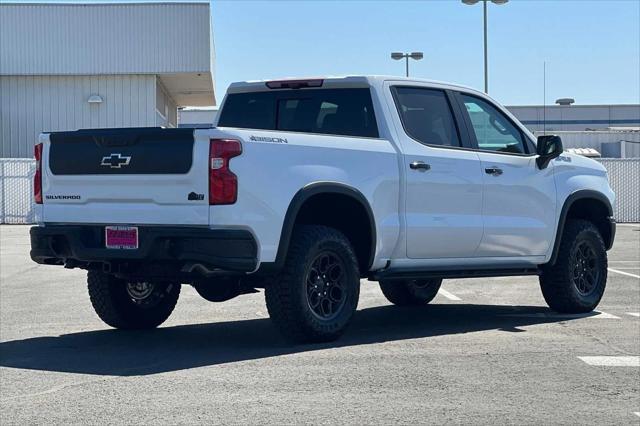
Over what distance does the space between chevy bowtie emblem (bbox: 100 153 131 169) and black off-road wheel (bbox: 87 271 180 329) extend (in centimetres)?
134

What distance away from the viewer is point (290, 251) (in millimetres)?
8367

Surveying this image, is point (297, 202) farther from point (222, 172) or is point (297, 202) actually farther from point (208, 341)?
point (208, 341)

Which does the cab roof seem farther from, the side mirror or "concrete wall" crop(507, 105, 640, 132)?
"concrete wall" crop(507, 105, 640, 132)

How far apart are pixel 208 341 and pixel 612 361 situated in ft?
10.1

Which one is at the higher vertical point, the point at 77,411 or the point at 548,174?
the point at 548,174

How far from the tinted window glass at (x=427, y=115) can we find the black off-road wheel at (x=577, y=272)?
177 centimetres

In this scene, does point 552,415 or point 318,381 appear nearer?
point 552,415

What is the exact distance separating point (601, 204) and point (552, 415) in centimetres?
563

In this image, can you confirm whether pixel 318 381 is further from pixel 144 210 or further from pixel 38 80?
pixel 38 80

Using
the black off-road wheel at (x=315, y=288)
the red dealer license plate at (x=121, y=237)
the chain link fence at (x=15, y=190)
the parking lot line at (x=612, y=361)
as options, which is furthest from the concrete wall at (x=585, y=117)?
the red dealer license plate at (x=121, y=237)

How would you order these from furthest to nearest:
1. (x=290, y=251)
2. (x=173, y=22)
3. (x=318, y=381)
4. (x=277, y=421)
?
(x=173, y=22)
(x=290, y=251)
(x=318, y=381)
(x=277, y=421)

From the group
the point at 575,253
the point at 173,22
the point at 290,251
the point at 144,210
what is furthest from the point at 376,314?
the point at 173,22

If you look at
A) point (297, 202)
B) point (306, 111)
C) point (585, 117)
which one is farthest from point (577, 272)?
point (585, 117)

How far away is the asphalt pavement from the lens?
6184mm
